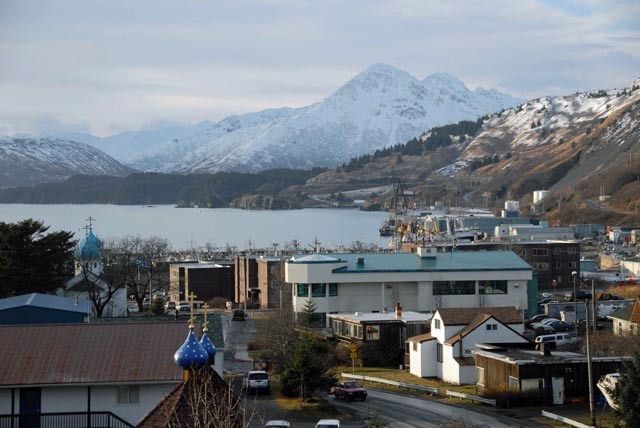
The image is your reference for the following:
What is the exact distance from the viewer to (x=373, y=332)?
3047 centimetres

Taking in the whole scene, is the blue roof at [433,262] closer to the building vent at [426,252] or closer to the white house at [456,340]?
the building vent at [426,252]

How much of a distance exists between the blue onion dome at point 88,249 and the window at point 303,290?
803 cm

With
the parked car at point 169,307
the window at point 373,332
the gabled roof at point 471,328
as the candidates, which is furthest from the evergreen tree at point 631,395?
the parked car at point 169,307

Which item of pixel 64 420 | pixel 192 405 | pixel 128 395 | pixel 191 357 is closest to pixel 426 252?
pixel 128 395

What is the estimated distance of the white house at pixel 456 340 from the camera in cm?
2617

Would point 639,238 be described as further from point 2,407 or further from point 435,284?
point 2,407

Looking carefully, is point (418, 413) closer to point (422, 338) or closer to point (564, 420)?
point (564, 420)

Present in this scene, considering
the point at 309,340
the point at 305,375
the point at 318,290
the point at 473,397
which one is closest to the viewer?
the point at 305,375

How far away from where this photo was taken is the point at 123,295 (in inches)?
1511

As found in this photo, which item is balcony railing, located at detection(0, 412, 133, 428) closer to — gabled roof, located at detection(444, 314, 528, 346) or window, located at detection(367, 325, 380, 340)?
gabled roof, located at detection(444, 314, 528, 346)

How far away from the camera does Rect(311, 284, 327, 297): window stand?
3981cm

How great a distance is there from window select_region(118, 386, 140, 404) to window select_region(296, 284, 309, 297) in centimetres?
2325

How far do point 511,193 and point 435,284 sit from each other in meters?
128

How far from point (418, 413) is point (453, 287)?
19.2 meters
